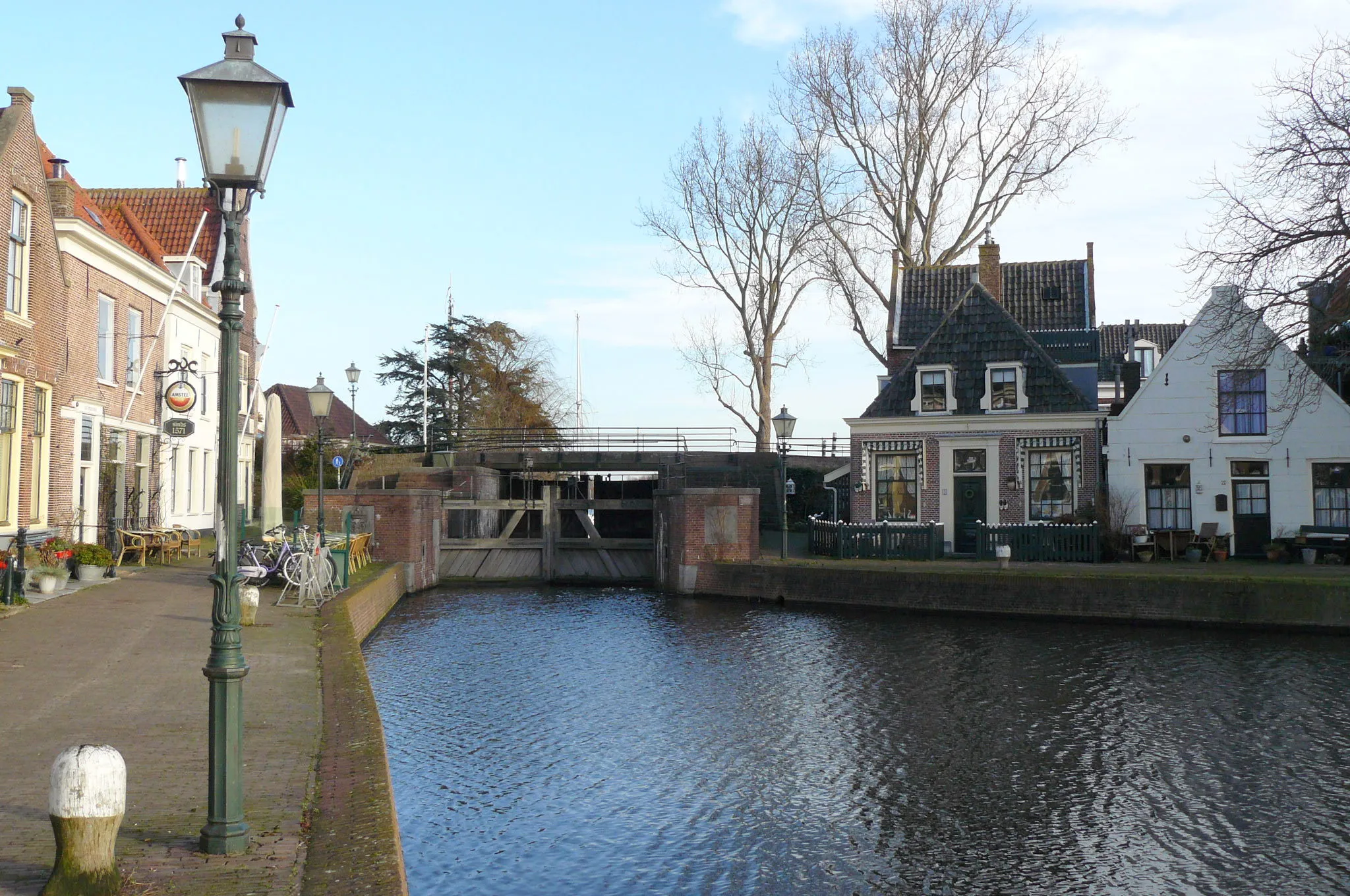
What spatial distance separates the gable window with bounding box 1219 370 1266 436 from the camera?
87.0 ft

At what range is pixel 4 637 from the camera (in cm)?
1222

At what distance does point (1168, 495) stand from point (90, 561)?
75.7 ft

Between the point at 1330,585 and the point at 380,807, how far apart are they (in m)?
17.9

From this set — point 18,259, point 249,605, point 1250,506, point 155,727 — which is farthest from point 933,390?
point 155,727

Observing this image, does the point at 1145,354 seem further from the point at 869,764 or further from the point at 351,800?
the point at 351,800

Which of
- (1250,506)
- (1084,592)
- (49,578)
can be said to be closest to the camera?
(49,578)

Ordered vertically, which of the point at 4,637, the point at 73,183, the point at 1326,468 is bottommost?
the point at 4,637

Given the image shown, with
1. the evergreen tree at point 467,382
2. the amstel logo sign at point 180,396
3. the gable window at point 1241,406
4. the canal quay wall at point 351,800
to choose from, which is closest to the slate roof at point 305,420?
the evergreen tree at point 467,382

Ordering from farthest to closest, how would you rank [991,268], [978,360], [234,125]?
[991,268], [978,360], [234,125]

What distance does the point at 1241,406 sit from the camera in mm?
26672

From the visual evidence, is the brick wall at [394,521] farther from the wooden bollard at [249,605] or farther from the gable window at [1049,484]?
the gable window at [1049,484]

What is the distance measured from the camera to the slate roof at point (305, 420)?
5606cm

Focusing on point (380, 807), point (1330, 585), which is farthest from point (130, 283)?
point (1330, 585)

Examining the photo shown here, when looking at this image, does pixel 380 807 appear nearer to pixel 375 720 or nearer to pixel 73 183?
pixel 375 720
